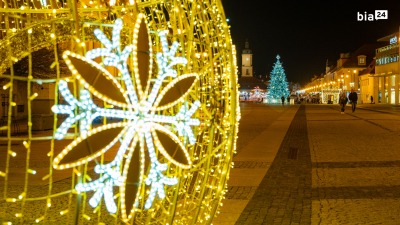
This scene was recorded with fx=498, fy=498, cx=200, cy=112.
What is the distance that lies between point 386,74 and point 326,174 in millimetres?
59440

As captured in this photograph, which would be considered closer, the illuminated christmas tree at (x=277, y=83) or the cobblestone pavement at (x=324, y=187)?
the cobblestone pavement at (x=324, y=187)

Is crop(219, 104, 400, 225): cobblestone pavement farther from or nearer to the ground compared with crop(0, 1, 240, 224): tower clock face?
nearer to the ground

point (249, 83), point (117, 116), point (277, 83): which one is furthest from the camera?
point (249, 83)

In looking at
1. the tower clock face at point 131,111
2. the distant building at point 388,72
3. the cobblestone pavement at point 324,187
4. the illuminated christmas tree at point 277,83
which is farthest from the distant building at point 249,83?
the tower clock face at point 131,111

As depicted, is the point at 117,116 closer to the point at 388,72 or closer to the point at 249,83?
the point at 388,72

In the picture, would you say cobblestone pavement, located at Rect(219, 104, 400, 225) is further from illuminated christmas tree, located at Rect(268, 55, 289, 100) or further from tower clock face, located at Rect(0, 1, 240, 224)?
illuminated christmas tree, located at Rect(268, 55, 289, 100)

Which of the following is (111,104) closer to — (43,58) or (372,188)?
(372,188)

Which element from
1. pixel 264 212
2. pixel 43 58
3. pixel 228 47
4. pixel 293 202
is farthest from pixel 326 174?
pixel 43 58

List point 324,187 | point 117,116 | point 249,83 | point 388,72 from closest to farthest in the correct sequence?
point 117,116
point 324,187
point 388,72
point 249,83

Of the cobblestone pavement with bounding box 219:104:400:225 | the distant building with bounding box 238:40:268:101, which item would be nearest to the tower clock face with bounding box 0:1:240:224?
the cobblestone pavement with bounding box 219:104:400:225

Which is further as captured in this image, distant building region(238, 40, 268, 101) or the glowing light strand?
distant building region(238, 40, 268, 101)

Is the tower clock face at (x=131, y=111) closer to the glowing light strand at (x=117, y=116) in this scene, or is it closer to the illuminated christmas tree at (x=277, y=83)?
the glowing light strand at (x=117, y=116)

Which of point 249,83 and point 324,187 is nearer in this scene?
point 324,187

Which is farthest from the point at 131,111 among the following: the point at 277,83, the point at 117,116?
the point at 277,83
